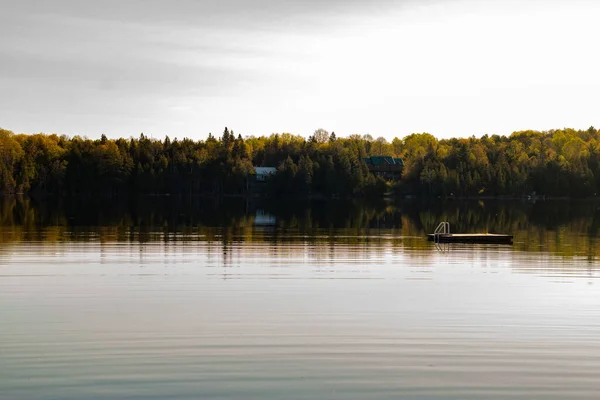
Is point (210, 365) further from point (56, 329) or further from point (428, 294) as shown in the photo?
point (428, 294)

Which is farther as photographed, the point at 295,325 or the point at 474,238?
the point at 474,238

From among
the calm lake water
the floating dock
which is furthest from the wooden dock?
the calm lake water

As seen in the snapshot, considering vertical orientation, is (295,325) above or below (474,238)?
below

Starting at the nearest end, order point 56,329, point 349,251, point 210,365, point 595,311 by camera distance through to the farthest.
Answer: point 210,365
point 56,329
point 595,311
point 349,251

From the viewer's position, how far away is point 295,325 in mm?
24125

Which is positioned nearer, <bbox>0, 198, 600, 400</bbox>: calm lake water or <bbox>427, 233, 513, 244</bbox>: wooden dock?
<bbox>0, 198, 600, 400</bbox>: calm lake water

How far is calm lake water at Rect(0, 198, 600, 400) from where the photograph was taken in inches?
690

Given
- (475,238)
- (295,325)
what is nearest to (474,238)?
(475,238)

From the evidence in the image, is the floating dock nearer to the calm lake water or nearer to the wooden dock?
the wooden dock

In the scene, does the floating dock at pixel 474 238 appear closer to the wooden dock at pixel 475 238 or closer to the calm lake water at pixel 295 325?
the wooden dock at pixel 475 238

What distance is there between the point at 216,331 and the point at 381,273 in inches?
667

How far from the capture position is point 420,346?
2136 cm

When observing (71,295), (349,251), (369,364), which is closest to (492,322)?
(369,364)

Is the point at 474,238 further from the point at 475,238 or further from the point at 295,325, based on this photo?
the point at 295,325
